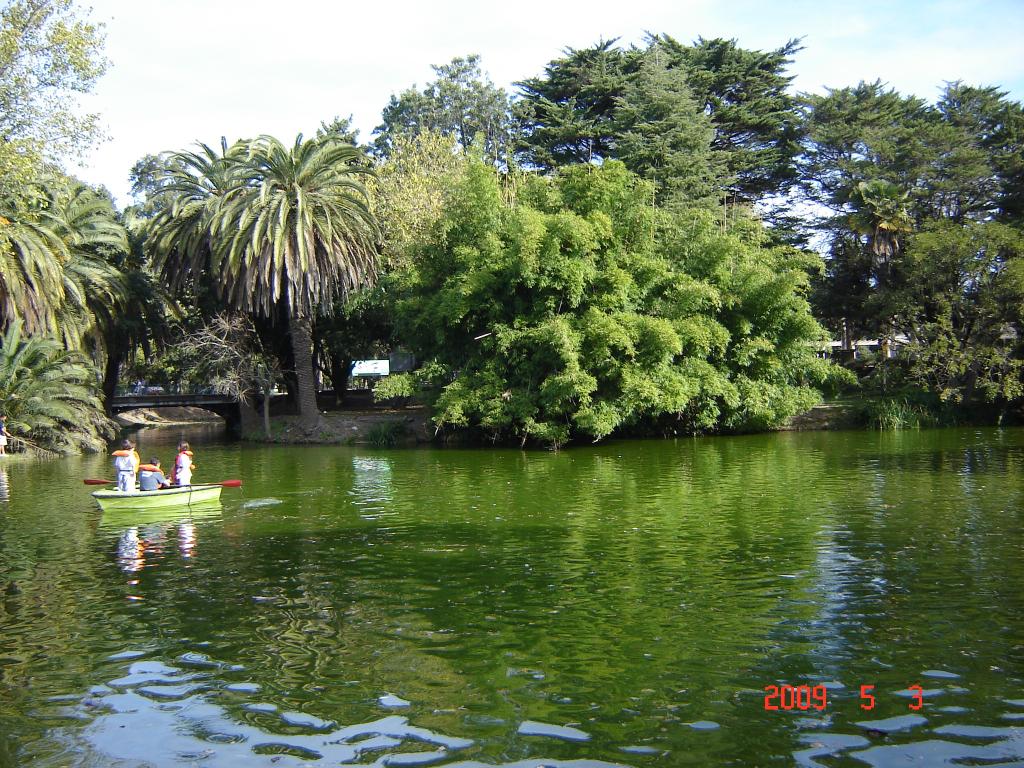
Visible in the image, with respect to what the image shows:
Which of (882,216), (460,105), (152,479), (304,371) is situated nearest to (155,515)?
(152,479)

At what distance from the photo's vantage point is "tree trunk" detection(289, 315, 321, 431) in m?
43.7

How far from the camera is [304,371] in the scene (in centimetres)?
4381

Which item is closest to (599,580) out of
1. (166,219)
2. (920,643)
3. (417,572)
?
(417,572)

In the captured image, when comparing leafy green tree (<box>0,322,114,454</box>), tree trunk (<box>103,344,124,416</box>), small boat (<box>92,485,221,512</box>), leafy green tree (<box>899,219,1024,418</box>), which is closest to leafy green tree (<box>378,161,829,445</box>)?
leafy green tree (<box>899,219,1024,418</box>)

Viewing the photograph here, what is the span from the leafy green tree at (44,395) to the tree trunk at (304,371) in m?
9.45

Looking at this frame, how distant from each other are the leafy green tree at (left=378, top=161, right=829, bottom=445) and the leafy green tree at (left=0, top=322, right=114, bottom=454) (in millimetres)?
13123

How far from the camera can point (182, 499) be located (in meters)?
20.8

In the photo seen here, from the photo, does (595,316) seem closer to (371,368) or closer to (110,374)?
(110,374)

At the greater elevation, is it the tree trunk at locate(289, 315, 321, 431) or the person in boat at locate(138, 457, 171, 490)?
the tree trunk at locate(289, 315, 321, 431)

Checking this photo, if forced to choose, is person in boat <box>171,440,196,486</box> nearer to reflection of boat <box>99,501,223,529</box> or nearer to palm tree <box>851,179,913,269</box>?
reflection of boat <box>99,501,223,529</box>

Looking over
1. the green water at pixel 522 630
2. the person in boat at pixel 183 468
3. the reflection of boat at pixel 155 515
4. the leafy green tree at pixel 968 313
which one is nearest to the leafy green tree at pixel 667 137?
the leafy green tree at pixel 968 313

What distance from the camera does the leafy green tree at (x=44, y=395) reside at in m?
35.8

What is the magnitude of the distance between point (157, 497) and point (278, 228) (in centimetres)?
1987
